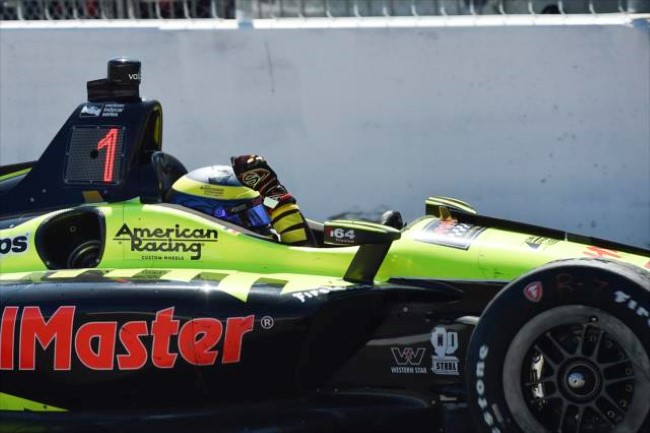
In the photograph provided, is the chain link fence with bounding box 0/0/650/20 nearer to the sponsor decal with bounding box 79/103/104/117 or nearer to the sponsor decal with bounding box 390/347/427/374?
the sponsor decal with bounding box 79/103/104/117

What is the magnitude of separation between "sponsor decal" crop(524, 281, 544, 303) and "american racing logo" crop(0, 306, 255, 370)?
1.15 metres

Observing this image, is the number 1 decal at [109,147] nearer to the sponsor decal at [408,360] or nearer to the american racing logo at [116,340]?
the american racing logo at [116,340]

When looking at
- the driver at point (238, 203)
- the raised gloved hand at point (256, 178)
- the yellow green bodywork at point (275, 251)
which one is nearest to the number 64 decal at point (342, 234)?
the yellow green bodywork at point (275, 251)

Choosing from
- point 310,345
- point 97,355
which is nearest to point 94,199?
point 97,355

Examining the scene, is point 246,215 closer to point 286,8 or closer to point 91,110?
point 91,110

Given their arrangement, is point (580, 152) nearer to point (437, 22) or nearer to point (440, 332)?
point (437, 22)

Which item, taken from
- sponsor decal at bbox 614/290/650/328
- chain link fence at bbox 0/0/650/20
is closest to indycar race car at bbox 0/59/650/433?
sponsor decal at bbox 614/290/650/328

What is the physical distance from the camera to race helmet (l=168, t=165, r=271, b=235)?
545 cm

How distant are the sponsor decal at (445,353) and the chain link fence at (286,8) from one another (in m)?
4.18

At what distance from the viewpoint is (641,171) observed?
824 centimetres

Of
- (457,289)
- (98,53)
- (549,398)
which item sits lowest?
(549,398)

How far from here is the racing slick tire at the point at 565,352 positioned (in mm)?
4336

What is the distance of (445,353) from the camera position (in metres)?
4.78

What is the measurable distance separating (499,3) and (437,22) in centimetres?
54
